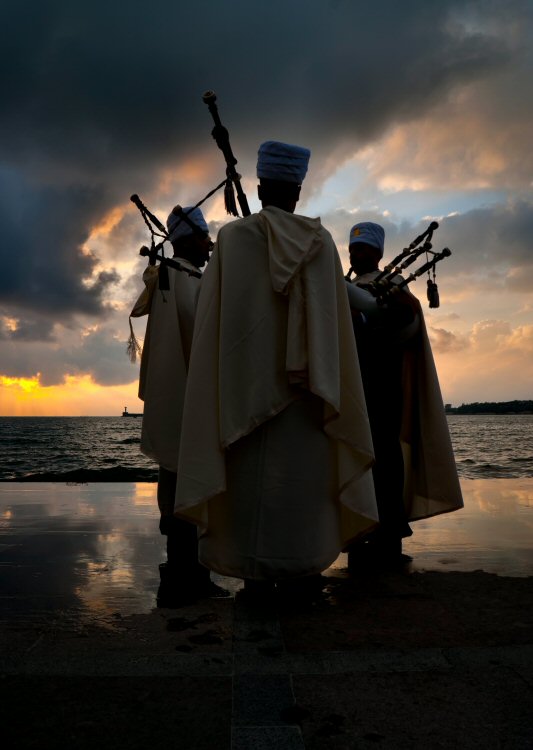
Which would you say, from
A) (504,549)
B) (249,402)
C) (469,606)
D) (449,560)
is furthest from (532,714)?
(504,549)

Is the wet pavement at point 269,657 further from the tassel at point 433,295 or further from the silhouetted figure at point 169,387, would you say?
the tassel at point 433,295

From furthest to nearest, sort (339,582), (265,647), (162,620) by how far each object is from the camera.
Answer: (339,582)
(162,620)
(265,647)

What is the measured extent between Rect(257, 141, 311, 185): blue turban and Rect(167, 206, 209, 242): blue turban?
0.82 m

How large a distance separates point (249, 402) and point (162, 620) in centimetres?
97

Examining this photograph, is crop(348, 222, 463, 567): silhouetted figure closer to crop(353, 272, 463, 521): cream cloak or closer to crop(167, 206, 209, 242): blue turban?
crop(353, 272, 463, 521): cream cloak

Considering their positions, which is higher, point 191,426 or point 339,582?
point 191,426

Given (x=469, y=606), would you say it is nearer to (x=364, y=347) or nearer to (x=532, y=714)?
(x=532, y=714)

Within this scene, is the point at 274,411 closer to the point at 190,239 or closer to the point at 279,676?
the point at 279,676

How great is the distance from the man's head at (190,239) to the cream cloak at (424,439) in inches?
51.5

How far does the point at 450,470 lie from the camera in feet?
13.0

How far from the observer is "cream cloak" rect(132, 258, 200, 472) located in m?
3.59

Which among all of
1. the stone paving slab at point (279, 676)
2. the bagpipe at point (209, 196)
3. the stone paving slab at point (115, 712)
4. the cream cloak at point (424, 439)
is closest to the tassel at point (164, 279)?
the bagpipe at point (209, 196)

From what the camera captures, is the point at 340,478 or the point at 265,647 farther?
the point at 340,478

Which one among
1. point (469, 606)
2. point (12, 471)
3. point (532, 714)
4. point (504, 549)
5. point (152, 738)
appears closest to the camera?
point (152, 738)
